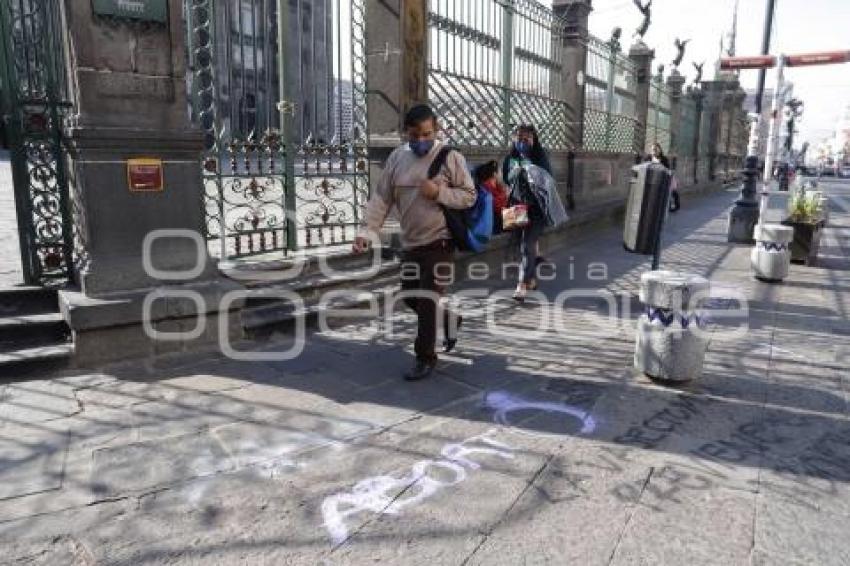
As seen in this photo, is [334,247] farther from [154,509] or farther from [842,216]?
[842,216]

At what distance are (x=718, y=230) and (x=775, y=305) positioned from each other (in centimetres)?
744

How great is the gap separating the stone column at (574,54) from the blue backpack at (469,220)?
23.7 ft

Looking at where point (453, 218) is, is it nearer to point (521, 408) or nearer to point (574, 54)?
point (521, 408)

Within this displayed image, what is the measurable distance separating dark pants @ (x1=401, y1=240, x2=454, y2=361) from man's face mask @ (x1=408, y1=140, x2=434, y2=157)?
64 cm

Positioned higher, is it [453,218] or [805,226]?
[453,218]

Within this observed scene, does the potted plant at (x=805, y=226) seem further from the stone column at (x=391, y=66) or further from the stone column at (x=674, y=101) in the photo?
the stone column at (x=674, y=101)

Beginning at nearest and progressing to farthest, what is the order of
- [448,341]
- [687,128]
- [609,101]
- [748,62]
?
1. [448,341]
2. [748,62]
3. [609,101]
4. [687,128]

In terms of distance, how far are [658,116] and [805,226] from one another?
902 cm

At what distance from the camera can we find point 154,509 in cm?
293

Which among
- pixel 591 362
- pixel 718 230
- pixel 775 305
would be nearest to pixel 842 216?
pixel 718 230

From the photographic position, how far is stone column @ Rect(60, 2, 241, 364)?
14.5 ft

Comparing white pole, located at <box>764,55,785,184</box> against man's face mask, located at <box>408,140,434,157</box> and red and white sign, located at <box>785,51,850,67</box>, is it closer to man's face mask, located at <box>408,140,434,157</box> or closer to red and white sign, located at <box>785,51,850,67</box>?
red and white sign, located at <box>785,51,850,67</box>

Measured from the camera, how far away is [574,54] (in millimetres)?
10969

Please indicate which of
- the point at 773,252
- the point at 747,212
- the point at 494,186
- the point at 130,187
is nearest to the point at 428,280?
the point at 130,187
